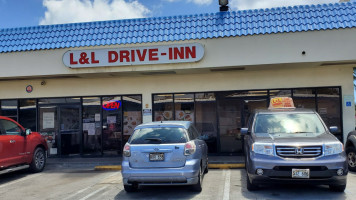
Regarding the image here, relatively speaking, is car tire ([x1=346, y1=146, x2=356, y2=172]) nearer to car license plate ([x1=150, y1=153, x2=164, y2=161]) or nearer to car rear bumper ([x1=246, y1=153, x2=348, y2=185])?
car rear bumper ([x1=246, y1=153, x2=348, y2=185])

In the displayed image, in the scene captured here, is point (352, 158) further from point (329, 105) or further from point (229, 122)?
point (229, 122)

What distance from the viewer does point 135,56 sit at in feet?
37.8

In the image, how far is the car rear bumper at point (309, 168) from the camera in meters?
6.21

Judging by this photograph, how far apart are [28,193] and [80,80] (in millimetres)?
6314

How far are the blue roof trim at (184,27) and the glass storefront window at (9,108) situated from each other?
2.58 meters

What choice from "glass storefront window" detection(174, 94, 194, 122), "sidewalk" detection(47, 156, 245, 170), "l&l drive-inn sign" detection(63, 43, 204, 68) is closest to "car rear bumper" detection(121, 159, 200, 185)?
"sidewalk" detection(47, 156, 245, 170)

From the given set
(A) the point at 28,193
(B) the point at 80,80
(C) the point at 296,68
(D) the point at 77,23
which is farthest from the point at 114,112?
(C) the point at 296,68

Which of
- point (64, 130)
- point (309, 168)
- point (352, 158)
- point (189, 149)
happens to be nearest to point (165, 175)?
point (189, 149)

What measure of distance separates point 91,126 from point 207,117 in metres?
4.83

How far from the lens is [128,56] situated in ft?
37.9

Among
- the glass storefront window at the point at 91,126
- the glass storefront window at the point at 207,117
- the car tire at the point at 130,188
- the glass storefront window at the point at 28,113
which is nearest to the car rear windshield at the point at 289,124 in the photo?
the car tire at the point at 130,188

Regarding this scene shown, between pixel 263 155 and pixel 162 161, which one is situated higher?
pixel 263 155

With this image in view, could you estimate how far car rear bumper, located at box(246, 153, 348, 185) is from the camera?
6211mm

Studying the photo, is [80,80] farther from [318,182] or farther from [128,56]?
[318,182]
